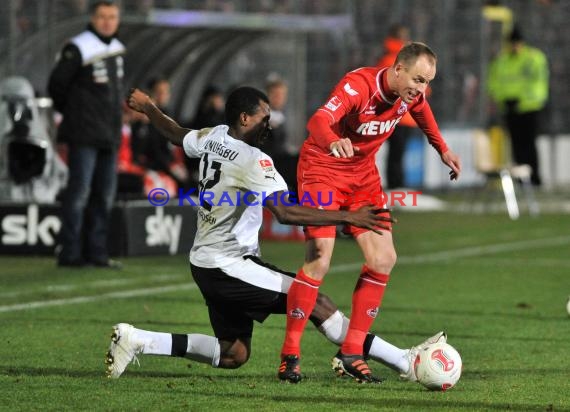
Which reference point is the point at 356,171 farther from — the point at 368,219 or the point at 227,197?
the point at 368,219

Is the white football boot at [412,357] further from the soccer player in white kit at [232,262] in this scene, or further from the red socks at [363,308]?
the red socks at [363,308]

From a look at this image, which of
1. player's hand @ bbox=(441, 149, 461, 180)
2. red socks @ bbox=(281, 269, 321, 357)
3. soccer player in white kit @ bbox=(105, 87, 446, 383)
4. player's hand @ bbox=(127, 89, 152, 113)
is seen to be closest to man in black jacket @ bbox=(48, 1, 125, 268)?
player's hand @ bbox=(127, 89, 152, 113)

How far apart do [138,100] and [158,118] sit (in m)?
0.24

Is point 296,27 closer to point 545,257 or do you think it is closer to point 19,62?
point 19,62

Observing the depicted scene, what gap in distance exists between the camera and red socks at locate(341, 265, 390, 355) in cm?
687

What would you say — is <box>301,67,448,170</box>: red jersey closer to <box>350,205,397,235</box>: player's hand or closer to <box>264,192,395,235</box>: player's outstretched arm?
<box>264,192,395,235</box>: player's outstretched arm

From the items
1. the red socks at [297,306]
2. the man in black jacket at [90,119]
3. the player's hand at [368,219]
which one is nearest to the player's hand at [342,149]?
the player's hand at [368,219]

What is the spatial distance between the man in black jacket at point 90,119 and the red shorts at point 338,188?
4.69m

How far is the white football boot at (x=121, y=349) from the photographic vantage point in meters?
6.67

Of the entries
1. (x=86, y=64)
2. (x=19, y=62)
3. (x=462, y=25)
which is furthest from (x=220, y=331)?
(x=462, y=25)

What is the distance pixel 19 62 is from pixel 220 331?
9074 millimetres

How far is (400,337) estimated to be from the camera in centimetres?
857

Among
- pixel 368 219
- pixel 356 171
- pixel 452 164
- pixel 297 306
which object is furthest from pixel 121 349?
pixel 452 164

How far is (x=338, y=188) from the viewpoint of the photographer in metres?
7.26
